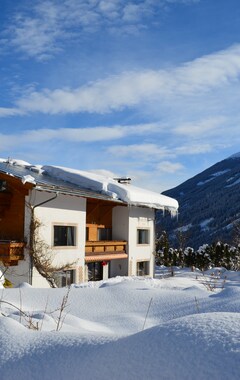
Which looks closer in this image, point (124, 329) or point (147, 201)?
point (124, 329)

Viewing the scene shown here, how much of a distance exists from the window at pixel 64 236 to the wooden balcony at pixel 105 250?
3.85 ft

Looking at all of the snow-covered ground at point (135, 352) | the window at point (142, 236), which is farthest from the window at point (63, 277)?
the snow-covered ground at point (135, 352)

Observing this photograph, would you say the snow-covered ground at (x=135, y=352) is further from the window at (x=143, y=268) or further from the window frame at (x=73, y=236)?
the window at (x=143, y=268)

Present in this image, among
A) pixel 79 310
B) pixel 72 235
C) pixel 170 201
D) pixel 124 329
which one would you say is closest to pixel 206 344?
pixel 124 329

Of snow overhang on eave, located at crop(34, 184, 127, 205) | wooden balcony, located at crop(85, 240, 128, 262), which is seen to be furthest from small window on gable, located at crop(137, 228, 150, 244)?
snow overhang on eave, located at crop(34, 184, 127, 205)

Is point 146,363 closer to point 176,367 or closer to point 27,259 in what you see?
point 176,367

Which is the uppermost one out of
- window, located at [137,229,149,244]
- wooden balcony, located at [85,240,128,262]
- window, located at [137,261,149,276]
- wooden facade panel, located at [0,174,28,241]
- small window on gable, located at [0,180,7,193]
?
small window on gable, located at [0,180,7,193]

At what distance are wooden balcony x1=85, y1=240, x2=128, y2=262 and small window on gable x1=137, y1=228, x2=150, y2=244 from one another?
1.75 metres

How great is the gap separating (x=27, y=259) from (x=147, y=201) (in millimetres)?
8456

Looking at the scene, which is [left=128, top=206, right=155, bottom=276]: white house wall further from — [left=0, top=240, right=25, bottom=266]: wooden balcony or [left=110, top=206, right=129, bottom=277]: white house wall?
[left=0, top=240, right=25, bottom=266]: wooden balcony

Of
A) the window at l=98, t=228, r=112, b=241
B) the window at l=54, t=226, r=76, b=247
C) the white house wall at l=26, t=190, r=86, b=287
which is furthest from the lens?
the window at l=98, t=228, r=112, b=241

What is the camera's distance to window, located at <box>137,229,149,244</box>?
81.2 ft

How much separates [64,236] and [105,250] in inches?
137

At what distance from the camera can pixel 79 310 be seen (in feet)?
19.8
